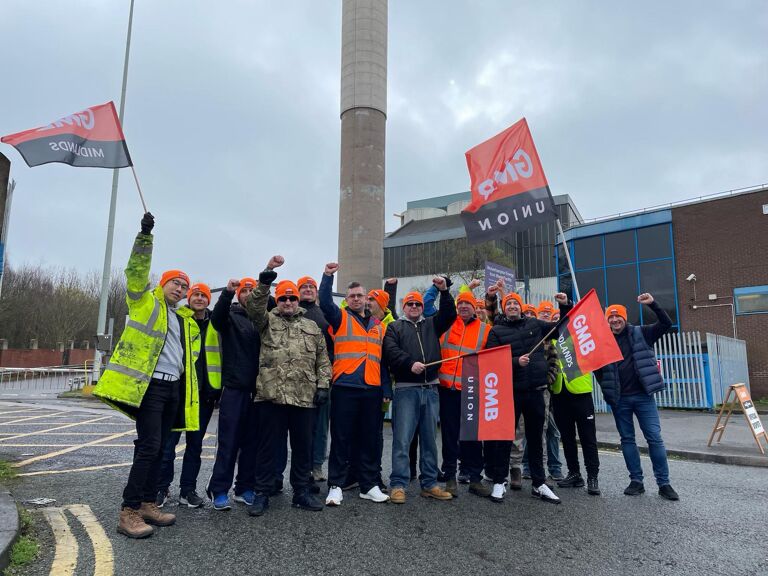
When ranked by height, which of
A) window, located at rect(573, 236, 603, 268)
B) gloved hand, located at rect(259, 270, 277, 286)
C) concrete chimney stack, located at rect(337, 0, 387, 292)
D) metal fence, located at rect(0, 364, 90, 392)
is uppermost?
concrete chimney stack, located at rect(337, 0, 387, 292)

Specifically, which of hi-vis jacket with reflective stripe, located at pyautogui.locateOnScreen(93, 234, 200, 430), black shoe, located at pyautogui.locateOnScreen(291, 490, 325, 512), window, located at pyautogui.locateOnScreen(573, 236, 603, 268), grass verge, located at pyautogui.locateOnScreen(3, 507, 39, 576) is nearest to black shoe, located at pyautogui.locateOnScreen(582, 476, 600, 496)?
black shoe, located at pyautogui.locateOnScreen(291, 490, 325, 512)

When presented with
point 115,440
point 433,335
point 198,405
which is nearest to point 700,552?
point 433,335

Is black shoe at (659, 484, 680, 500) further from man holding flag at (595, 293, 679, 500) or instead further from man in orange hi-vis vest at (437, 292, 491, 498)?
man in orange hi-vis vest at (437, 292, 491, 498)

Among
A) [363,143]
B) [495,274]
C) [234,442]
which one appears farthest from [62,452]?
[363,143]

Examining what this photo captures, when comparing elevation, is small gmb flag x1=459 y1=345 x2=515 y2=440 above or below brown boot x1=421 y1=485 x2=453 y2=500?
above

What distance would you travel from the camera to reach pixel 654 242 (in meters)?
23.1

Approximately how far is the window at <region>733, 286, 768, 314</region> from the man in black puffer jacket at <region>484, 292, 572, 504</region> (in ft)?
61.1

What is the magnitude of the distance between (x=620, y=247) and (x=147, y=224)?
23.6 metres

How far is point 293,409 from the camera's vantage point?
4.89 metres

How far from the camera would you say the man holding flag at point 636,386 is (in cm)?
569

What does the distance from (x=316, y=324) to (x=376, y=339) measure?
0.63m

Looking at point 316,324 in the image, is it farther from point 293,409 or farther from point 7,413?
point 7,413

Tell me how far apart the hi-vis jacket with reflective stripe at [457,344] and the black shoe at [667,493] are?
2.32 m

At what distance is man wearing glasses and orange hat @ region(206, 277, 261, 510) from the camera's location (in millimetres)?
4695
